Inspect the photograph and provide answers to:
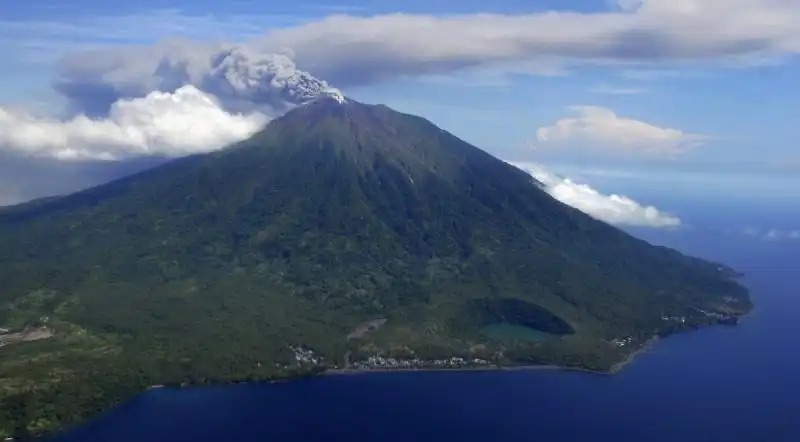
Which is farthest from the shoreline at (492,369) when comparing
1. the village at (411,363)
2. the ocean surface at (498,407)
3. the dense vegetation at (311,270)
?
the dense vegetation at (311,270)

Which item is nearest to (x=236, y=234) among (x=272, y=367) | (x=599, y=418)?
(x=272, y=367)

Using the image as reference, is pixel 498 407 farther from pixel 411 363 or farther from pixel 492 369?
pixel 411 363

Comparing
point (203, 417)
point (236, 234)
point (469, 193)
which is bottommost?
point (203, 417)

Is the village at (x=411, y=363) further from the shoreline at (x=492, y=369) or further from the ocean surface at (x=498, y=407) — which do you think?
the ocean surface at (x=498, y=407)

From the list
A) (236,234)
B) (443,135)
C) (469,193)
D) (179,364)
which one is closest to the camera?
(179,364)

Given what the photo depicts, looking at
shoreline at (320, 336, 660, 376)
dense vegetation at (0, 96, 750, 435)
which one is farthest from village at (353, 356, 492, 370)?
dense vegetation at (0, 96, 750, 435)

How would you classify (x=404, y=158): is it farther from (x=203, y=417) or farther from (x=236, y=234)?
(x=203, y=417)

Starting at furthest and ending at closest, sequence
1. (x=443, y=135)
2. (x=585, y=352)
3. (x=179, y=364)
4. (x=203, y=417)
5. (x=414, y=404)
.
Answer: (x=443, y=135), (x=585, y=352), (x=179, y=364), (x=414, y=404), (x=203, y=417)

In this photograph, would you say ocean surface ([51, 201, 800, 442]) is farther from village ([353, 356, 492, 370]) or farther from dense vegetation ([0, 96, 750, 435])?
dense vegetation ([0, 96, 750, 435])
